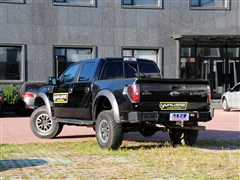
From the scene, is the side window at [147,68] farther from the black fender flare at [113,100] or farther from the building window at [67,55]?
the building window at [67,55]

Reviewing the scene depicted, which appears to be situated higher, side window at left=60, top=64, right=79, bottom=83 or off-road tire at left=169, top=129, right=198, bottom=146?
side window at left=60, top=64, right=79, bottom=83

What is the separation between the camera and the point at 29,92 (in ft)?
59.8

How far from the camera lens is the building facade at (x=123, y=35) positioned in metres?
23.8

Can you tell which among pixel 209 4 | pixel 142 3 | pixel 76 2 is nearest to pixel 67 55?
pixel 76 2

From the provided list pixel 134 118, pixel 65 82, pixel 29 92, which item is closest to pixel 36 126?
pixel 65 82

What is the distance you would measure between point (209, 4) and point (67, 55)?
8.38 m

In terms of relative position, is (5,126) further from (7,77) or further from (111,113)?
(7,77)

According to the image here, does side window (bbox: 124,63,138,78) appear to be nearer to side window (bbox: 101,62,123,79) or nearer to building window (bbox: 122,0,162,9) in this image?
side window (bbox: 101,62,123,79)

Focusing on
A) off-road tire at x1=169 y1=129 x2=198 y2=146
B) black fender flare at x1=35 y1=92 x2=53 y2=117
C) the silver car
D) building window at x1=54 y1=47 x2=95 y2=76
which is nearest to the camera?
off-road tire at x1=169 y1=129 x2=198 y2=146

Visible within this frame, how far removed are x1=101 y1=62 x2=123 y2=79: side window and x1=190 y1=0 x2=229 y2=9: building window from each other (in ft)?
53.6

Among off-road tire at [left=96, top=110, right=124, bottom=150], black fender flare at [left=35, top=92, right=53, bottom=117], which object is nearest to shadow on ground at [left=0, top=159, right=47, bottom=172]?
off-road tire at [left=96, top=110, right=124, bottom=150]

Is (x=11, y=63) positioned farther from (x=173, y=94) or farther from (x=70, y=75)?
(x=173, y=94)

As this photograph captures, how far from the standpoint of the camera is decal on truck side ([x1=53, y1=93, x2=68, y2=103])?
10.8 meters

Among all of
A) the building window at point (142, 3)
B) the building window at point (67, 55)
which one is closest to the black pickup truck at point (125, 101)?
the building window at point (67, 55)
